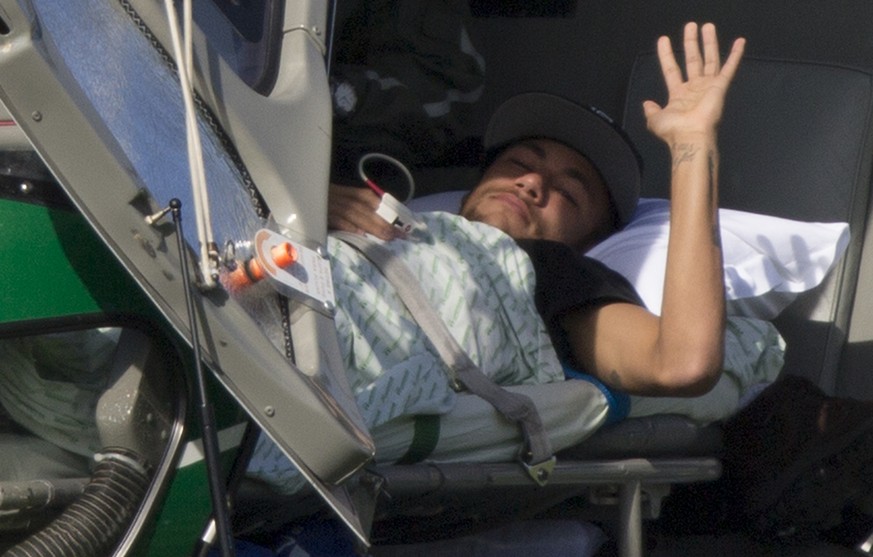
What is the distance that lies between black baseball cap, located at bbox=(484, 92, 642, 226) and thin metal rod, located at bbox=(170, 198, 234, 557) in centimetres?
181

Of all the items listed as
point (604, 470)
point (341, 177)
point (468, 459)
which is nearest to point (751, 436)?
point (604, 470)

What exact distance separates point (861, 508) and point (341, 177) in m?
1.46

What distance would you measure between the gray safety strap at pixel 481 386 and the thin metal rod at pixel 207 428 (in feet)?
3.02

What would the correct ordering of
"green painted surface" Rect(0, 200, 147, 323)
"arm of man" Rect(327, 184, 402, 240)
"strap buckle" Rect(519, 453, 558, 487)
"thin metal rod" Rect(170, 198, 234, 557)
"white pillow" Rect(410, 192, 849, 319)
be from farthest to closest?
"white pillow" Rect(410, 192, 849, 319), "arm of man" Rect(327, 184, 402, 240), "strap buckle" Rect(519, 453, 558, 487), "green painted surface" Rect(0, 200, 147, 323), "thin metal rod" Rect(170, 198, 234, 557)

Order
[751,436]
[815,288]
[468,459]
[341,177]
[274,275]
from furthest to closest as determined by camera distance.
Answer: [341,177], [815,288], [751,436], [468,459], [274,275]

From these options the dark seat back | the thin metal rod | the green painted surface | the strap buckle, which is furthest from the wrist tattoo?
the thin metal rod

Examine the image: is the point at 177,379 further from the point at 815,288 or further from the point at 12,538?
the point at 815,288

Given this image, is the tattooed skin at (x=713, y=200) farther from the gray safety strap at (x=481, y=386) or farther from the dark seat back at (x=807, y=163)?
the dark seat back at (x=807, y=163)

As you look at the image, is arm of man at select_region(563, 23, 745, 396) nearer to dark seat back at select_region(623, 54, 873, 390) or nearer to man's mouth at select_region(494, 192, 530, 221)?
man's mouth at select_region(494, 192, 530, 221)

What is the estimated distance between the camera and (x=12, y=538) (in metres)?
1.65

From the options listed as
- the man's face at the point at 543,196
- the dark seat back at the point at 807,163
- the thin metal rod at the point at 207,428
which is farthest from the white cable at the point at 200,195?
the dark seat back at the point at 807,163

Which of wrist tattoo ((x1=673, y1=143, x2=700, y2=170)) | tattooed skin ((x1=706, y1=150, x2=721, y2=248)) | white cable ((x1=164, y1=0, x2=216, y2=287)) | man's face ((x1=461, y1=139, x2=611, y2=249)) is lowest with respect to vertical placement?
man's face ((x1=461, y1=139, x2=611, y2=249))

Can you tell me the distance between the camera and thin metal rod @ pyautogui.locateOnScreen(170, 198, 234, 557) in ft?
4.53

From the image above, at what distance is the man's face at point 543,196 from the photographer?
2.97m
